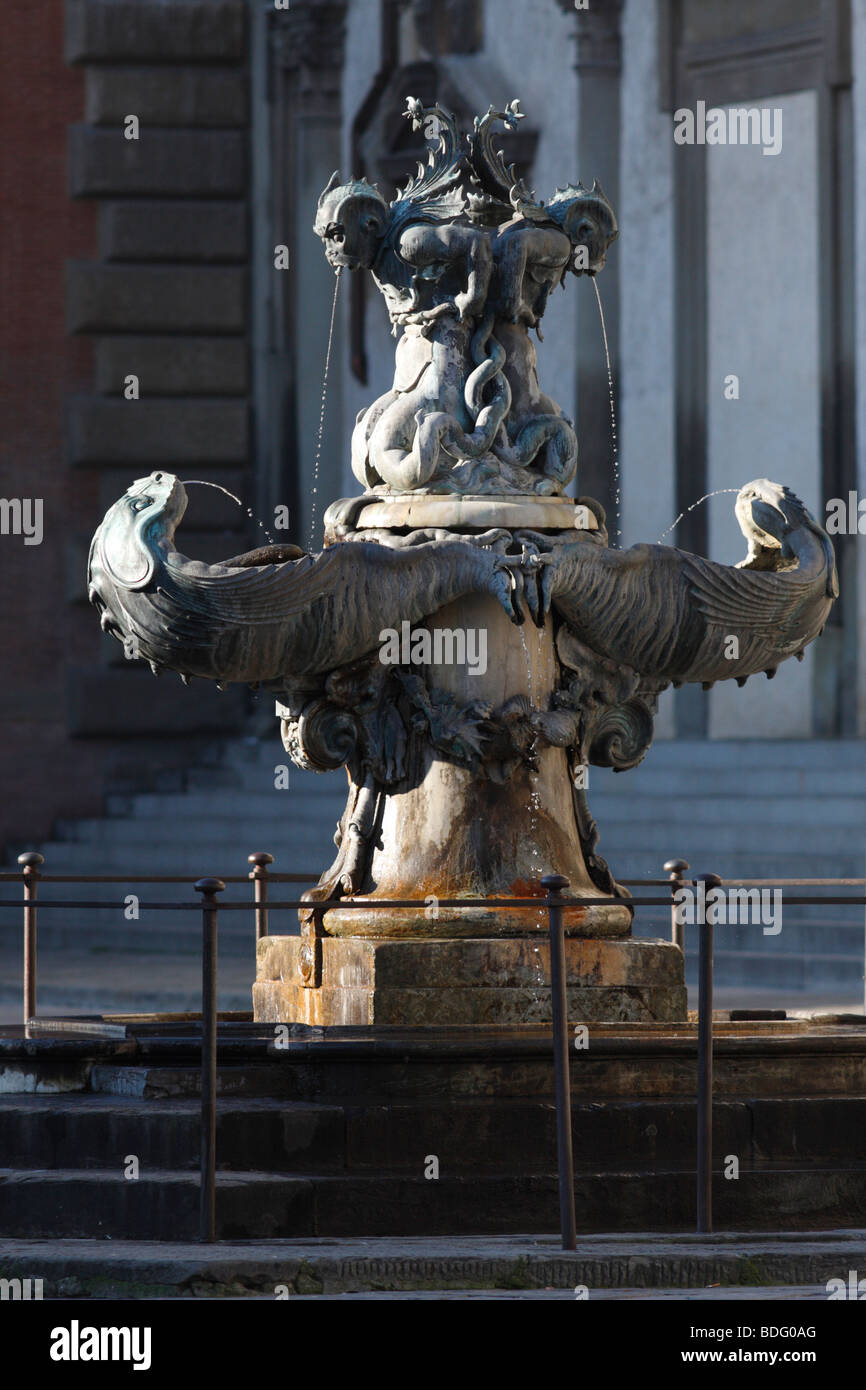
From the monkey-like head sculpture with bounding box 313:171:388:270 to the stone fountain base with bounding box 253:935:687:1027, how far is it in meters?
2.14

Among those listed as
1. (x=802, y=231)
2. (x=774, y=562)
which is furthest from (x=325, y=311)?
(x=774, y=562)

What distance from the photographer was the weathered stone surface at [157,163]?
22.8 m

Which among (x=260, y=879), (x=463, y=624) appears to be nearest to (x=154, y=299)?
(x=260, y=879)

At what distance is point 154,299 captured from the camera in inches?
908

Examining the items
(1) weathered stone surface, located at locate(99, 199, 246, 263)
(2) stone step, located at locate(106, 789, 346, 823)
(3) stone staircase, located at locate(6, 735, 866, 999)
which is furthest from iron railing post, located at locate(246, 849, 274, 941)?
(1) weathered stone surface, located at locate(99, 199, 246, 263)

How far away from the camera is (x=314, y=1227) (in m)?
7.66

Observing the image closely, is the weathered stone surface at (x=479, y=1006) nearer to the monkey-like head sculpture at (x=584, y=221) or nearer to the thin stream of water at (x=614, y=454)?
the monkey-like head sculpture at (x=584, y=221)

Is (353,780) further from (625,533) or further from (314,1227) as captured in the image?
(625,533)

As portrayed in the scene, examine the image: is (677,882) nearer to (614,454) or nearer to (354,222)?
(354,222)

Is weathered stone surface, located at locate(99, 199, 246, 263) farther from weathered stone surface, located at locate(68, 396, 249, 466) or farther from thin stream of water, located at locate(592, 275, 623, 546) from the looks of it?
thin stream of water, located at locate(592, 275, 623, 546)

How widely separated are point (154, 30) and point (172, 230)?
150 centimetres

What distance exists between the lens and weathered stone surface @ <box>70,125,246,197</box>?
22828 mm

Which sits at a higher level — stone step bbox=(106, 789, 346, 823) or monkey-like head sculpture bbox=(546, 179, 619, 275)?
monkey-like head sculpture bbox=(546, 179, 619, 275)

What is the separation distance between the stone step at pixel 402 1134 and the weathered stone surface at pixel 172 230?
1540cm
